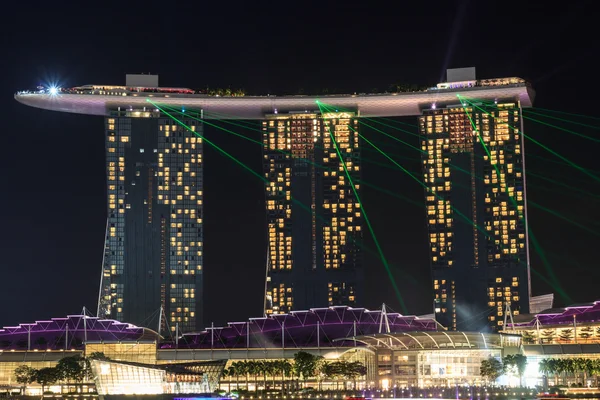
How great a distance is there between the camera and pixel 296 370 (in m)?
183

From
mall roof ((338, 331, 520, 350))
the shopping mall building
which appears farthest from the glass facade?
mall roof ((338, 331, 520, 350))

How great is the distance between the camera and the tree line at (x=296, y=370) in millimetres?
180875

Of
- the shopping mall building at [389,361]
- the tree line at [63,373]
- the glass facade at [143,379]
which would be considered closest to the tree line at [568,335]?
the shopping mall building at [389,361]

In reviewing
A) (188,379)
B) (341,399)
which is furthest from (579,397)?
(188,379)

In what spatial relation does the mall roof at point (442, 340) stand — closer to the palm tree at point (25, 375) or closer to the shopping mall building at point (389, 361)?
the shopping mall building at point (389, 361)

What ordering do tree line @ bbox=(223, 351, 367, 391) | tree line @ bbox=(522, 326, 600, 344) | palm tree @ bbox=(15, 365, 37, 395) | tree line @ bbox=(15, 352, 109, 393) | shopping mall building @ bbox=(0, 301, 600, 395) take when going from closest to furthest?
shopping mall building @ bbox=(0, 301, 600, 395) → tree line @ bbox=(15, 352, 109, 393) → tree line @ bbox=(223, 351, 367, 391) → palm tree @ bbox=(15, 365, 37, 395) → tree line @ bbox=(522, 326, 600, 344)

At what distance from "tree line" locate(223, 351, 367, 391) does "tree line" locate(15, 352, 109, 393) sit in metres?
21.0

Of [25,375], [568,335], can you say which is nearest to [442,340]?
[568,335]

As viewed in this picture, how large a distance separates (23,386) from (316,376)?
4480 centimetres

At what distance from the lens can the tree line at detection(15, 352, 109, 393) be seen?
Result: 179625 millimetres

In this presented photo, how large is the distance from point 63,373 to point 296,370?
34.4 meters

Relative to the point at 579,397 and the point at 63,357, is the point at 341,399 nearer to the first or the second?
the point at 579,397

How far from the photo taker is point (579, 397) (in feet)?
456

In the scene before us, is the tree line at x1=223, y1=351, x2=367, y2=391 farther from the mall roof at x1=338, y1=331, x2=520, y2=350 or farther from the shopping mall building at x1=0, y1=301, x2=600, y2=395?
the mall roof at x1=338, y1=331, x2=520, y2=350
